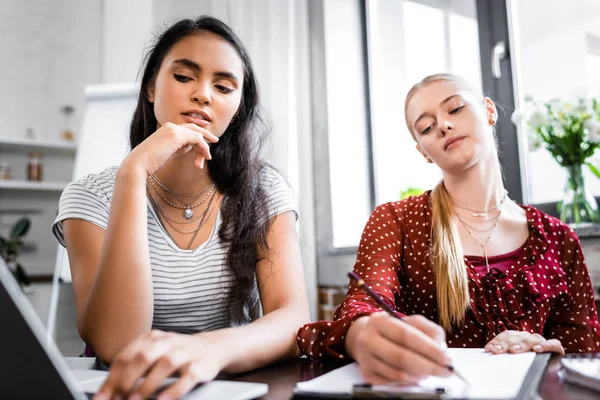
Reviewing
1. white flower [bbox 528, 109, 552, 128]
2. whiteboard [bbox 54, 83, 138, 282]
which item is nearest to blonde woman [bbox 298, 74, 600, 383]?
white flower [bbox 528, 109, 552, 128]

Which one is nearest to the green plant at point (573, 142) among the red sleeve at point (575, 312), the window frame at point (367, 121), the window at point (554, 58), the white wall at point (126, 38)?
the window at point (554, 58)

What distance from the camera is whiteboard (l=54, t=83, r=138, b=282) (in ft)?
6.88

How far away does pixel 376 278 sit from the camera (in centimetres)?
104

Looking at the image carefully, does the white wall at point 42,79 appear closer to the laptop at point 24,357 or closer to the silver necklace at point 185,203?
the silver necklace at point 185,203

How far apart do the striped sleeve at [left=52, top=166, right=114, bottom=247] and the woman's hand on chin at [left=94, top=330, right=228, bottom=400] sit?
1.81ft

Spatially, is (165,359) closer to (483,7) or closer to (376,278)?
(376,278)

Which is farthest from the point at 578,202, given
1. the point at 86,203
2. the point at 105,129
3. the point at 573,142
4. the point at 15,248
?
the point at 15,248

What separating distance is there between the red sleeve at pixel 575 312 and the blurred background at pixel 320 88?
0.36 m

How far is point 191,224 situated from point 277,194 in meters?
0.20

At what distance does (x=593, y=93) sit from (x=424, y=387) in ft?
4.82

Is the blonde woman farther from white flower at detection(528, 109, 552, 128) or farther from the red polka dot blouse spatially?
white flower at detection(528, 109, 552, 128)

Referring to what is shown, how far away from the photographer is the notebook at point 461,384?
0.45 meters

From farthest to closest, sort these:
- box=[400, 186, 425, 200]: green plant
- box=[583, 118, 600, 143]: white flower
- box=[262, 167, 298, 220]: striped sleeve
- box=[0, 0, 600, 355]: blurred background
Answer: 1. box=[400, 186, 425, 200]: green plant
2. box=[0, 0, 600, 355]: blurred background
3. box=[583, 118, 600, 143]: white flower
4. box=[262, 167, 298, 220]: striped sleeve

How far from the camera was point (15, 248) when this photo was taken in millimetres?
2832
